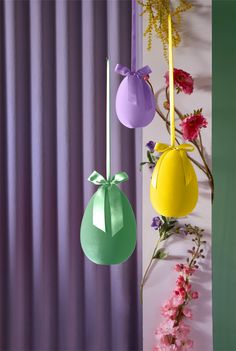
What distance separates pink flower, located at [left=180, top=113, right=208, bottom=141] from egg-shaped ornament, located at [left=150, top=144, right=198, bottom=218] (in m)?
0.65

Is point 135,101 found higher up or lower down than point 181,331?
higher up

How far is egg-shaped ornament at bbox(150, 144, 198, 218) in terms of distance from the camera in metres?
0.90

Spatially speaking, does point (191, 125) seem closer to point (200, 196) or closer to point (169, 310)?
point (200, 196)

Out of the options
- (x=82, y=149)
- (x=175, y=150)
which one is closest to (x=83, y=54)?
(x=82, y=149)

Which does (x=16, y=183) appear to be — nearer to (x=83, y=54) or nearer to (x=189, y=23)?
(x=83, y=54)

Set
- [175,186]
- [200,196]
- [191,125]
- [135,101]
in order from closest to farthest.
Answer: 1. [175,186]
2. [135,101]
3. [191,125]
4. [200,196]

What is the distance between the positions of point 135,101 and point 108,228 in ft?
1.06

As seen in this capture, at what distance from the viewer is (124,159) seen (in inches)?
73.8

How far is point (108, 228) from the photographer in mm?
929

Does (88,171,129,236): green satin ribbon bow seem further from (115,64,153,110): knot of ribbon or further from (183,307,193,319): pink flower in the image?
(183,307,193,319): pink flower

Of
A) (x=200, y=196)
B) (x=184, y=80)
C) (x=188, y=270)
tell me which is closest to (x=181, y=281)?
(x=188, y=270)

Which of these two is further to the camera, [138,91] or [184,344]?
[184,344]

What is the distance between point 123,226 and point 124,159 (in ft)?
3.12

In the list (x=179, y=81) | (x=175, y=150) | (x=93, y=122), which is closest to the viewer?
(x=175, y=150)
